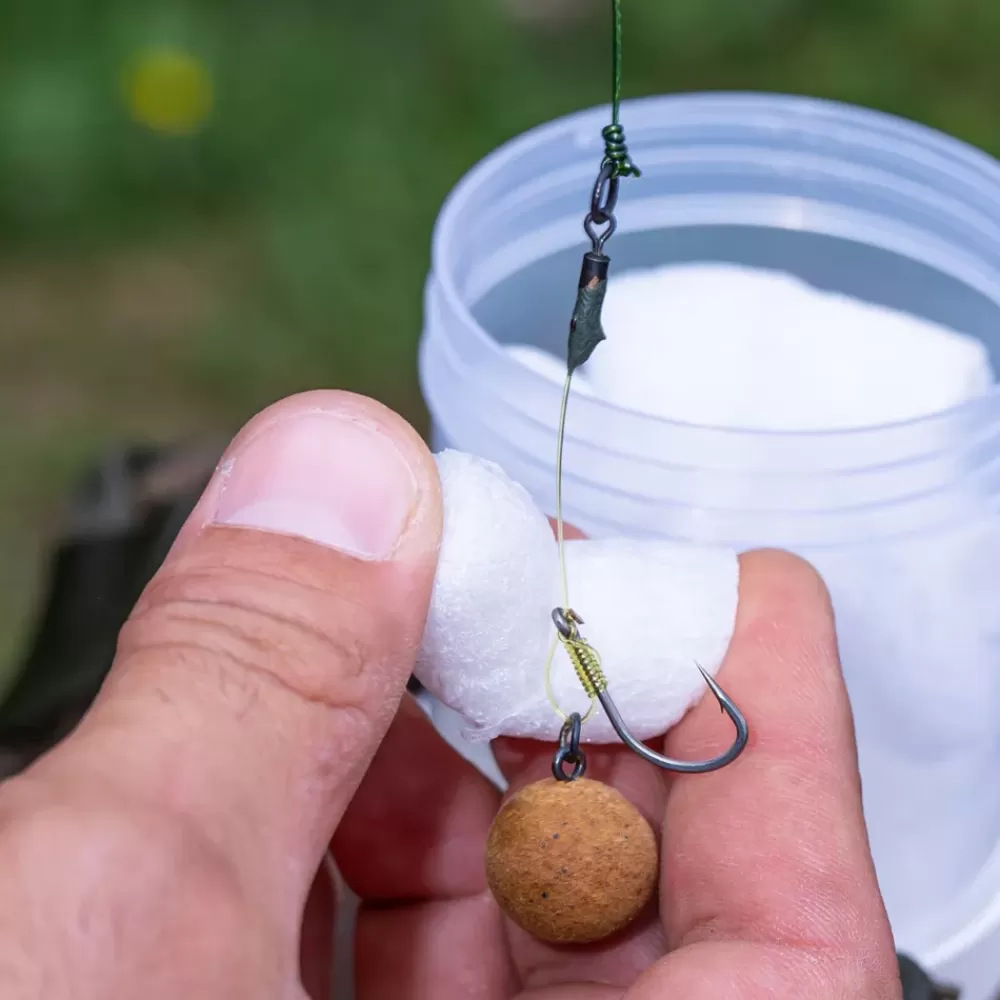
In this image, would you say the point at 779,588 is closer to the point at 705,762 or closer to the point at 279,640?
the point at 705,762

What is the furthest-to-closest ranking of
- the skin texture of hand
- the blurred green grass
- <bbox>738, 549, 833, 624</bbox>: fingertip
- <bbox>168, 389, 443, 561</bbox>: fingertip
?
the blurred green grass → <bbox>738, 549, 833, 624</bbox>: fingertip → <bbox>168, 389, 443, 561</bbox>: fingertip → the skin texture of hand

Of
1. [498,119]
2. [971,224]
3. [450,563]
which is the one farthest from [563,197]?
[498,119]

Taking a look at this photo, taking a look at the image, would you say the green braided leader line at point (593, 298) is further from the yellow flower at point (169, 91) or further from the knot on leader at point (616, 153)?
the yellow flower at point (169, 91)

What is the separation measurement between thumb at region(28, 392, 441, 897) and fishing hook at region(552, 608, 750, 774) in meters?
0.09

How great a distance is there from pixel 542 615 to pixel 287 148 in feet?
3.93

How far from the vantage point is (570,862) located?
20.3 inches

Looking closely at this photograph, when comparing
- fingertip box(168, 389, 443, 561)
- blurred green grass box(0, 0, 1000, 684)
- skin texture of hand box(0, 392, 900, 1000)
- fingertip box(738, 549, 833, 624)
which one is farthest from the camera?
blurred green grass box(0, 0, 1000, 684)

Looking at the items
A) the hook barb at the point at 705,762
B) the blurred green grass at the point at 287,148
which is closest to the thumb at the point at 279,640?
the hook barb at the point at 705,762

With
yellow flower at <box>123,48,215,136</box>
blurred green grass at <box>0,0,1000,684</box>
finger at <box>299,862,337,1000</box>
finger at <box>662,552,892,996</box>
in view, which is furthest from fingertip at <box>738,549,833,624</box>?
yellow flower at <box>123,48,215,136</box>

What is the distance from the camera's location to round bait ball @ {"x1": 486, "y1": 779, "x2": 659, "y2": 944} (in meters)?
0.52

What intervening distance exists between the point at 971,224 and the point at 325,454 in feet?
1.66

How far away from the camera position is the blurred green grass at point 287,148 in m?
1.47

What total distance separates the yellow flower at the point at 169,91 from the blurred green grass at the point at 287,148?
13mm

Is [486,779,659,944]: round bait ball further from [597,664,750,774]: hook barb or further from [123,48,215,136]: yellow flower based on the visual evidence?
[123,48,215,136]: yellow flower
